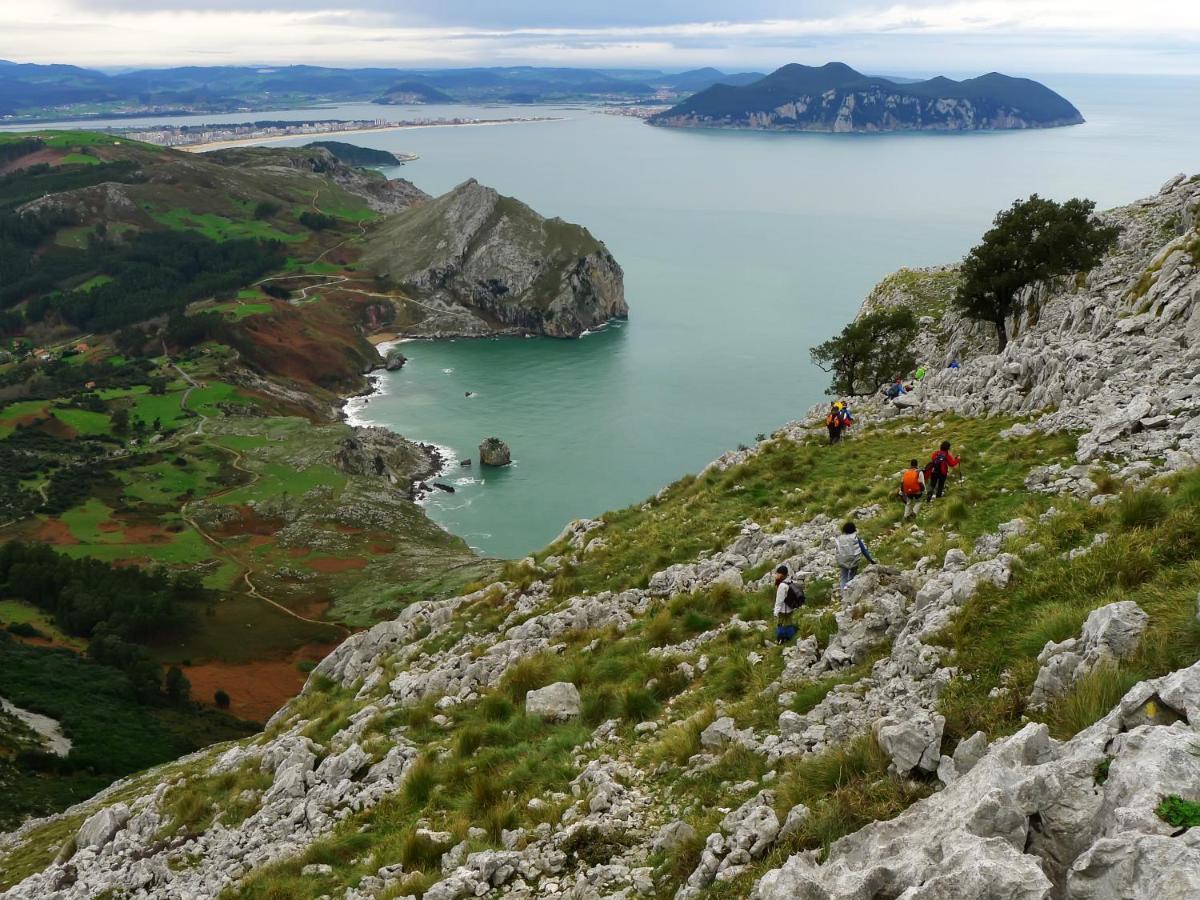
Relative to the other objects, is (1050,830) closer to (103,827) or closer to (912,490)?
(912,490)

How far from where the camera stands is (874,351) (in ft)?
196

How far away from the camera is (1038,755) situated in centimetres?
809

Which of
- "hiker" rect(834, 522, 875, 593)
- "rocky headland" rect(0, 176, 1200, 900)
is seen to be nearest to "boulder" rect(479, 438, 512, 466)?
"rocky headland" rect(0, 176, 1200, 900)

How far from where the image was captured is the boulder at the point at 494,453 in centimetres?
11912

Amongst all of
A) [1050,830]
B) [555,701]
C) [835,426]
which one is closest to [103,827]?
[555,701]

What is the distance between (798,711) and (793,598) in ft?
13.8

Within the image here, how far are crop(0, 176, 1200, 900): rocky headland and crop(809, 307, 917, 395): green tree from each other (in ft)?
90.0

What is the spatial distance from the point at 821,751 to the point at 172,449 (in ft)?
418

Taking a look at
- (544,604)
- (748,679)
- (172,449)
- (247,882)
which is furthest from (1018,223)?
(172,449)

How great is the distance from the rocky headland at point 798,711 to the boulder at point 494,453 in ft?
294

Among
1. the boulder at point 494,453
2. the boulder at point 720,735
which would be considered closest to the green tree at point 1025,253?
the boulder at point 720,735

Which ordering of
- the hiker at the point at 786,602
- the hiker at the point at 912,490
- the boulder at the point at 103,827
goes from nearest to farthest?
the hiker at the point at 786,602
the hiker at the point at 912,490
the boulder at the point at 103,827

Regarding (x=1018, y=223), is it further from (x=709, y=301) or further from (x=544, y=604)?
(x=709, y=301)

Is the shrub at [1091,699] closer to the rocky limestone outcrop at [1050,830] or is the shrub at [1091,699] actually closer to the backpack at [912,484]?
the rocky limestone outcrop at [1050,830]
